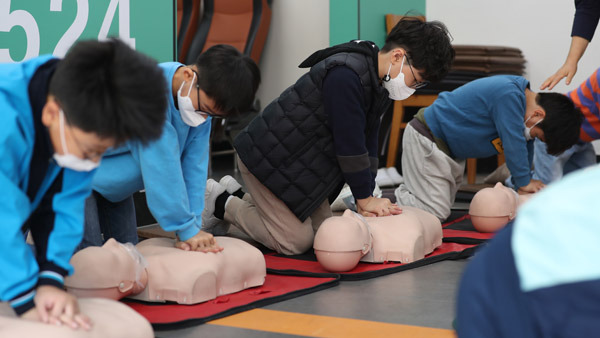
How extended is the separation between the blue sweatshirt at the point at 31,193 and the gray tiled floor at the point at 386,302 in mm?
409

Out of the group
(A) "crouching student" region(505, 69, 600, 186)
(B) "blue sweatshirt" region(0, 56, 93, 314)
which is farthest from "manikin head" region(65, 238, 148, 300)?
(A) "crouching student" region(505, 69, 600, 186)

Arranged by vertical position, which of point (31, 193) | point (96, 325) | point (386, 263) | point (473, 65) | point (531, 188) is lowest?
point (386, 263)

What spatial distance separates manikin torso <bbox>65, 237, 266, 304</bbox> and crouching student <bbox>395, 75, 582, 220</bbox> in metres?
1.37

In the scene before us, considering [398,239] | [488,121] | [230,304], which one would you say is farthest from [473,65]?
[230,304]

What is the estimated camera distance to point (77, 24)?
9.32 feet

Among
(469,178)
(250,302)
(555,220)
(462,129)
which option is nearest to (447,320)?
(250,302)

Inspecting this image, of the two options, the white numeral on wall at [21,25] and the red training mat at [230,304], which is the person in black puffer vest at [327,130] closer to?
the red training mat at [230,304]

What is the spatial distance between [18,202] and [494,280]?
0.93 m

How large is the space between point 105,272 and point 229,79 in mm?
606

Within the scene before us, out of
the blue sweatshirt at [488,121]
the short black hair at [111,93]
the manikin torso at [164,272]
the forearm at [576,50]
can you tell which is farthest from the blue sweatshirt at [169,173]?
the forearm at [576,50]

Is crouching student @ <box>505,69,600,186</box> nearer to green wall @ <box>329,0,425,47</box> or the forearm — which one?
the forearm

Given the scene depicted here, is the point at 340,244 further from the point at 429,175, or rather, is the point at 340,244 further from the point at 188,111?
the point at 429,175

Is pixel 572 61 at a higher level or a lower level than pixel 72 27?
lower

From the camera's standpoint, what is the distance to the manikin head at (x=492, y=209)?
2.99 meters
